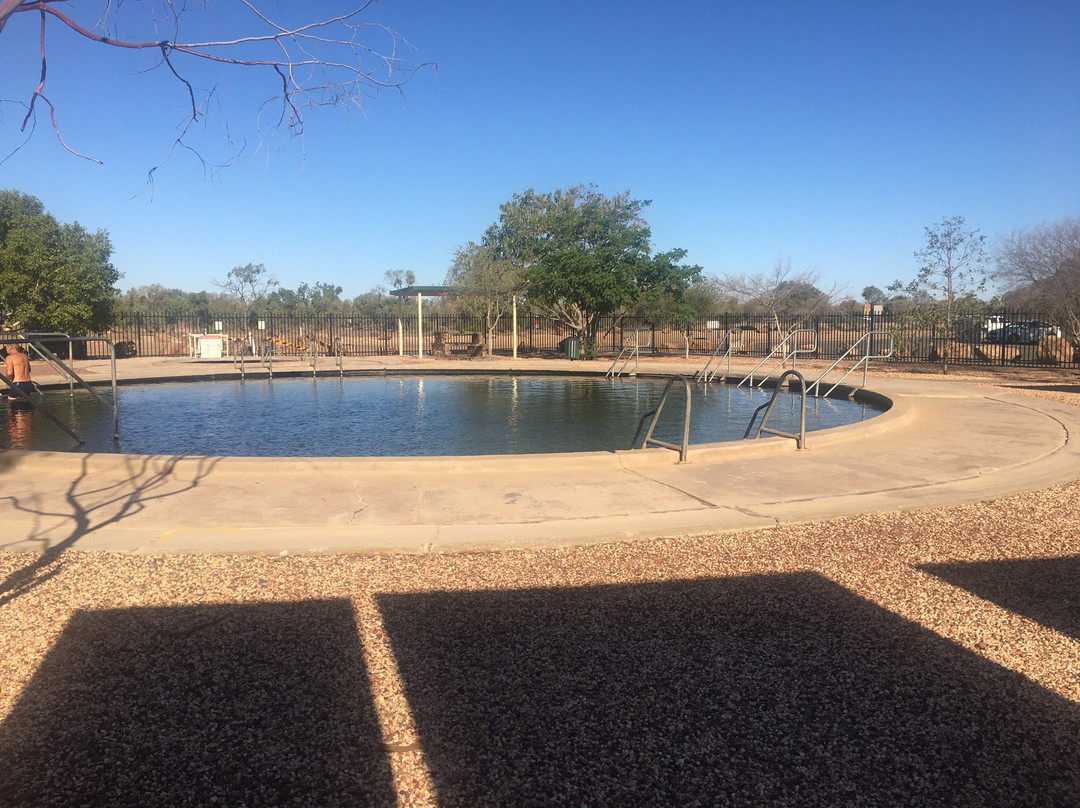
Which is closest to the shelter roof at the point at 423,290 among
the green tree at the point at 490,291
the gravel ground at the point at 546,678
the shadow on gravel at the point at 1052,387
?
the green tree at the point at 490,291

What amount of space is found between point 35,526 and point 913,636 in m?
6.56

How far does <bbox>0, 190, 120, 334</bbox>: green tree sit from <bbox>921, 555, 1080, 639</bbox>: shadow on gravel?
30.6 metres

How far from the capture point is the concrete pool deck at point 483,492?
19.9 feet

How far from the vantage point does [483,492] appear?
7520 millimetres

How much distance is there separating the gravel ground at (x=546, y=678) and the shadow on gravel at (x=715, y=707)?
13 mm

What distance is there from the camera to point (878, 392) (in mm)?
16781

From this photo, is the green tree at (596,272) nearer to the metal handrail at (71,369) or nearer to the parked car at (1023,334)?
the parked car at (1023,334)

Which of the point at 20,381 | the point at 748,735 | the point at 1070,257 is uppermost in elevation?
the point at 1070,257

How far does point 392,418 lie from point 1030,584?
1100 cm

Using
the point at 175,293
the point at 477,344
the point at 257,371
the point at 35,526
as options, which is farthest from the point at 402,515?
the point at 175,293

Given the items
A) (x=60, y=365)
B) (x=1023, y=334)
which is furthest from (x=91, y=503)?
(x=1023, y=334)

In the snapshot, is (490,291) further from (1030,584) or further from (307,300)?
(307,300)

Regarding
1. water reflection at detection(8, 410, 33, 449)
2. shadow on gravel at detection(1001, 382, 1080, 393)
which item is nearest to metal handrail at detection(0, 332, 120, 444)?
water reflection at detection(8, 410, 33, 449)

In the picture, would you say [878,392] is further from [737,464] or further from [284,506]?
[284,506]
